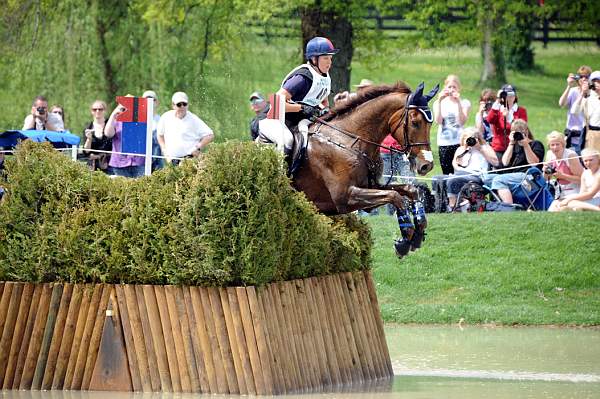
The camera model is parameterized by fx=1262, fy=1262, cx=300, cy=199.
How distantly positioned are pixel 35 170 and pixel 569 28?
58.8 feet

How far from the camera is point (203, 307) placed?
10.8m

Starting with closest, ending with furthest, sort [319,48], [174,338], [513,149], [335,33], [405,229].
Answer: [174,338] < [405,229] < [319,48] < [513,149] < [335,33]

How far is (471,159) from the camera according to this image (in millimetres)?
18984

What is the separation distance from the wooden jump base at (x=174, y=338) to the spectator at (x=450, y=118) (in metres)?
8.12

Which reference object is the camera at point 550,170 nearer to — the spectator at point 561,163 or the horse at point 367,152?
the spectator at point 561,163

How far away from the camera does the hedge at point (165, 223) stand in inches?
421

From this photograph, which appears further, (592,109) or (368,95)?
(592,109)

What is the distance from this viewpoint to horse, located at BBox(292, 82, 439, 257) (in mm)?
12781

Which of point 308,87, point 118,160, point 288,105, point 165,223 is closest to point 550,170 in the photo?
point 308,87

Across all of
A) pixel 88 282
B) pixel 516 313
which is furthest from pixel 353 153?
pixel 516 313

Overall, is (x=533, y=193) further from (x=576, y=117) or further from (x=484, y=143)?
(x=576, y=117)

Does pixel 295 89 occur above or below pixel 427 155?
above

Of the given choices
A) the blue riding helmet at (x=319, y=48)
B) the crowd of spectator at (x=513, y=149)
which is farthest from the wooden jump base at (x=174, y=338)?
the crowd of spectator at (x=513, y=149)

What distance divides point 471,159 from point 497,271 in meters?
2.28
